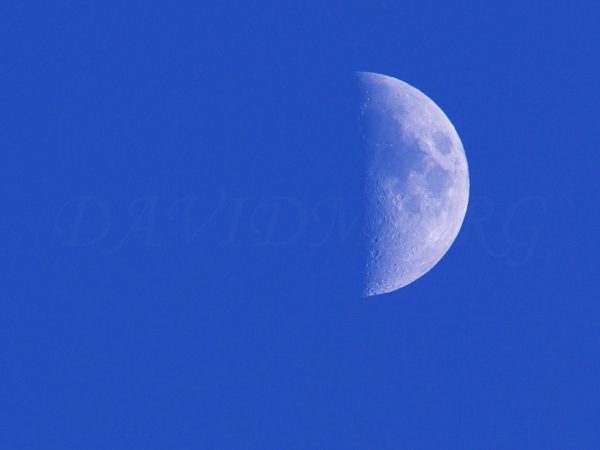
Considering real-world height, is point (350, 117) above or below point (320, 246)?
above

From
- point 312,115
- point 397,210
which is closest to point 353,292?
point 397,210

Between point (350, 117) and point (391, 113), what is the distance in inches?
30.0

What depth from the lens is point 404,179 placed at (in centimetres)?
1055

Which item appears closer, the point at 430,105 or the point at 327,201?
the point at 327,201

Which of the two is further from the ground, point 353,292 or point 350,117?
point 350,117

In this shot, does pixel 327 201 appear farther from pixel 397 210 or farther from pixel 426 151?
pixel 426 151

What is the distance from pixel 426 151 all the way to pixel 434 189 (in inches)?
25.2

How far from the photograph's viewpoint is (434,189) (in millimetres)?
10805

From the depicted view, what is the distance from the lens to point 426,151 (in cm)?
1069

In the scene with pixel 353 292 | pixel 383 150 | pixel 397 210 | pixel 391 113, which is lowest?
pixel 353 292

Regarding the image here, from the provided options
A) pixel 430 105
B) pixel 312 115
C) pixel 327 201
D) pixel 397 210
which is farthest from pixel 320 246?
pixel 430 105

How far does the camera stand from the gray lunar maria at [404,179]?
10.5m

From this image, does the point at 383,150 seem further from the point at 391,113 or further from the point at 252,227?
the point at 252,227

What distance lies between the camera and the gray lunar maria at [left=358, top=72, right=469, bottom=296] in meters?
10.5
